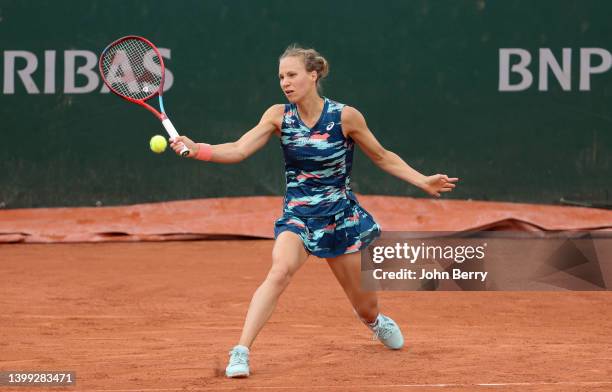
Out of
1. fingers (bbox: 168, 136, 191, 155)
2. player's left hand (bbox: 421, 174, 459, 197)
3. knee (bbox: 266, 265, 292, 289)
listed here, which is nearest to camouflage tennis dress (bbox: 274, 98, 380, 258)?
knee (bbox: 266, 265, 292, 289)

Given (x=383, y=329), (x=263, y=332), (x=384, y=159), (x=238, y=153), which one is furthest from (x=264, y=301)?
(x=263, y=332)

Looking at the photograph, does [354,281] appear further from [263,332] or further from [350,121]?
[263,332]

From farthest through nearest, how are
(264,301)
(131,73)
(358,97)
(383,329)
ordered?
(358,97), (131,73), (383,329), (264,301)

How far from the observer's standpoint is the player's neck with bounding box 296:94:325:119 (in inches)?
195

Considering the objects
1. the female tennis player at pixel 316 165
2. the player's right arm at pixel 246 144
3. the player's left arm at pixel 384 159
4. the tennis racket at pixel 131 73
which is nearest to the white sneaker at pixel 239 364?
the female tennis player at pixel 316 165

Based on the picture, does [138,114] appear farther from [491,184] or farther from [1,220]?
[491,184]

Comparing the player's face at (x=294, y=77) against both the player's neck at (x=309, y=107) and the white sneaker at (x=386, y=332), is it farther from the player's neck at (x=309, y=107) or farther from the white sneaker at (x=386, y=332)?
the white sneaker at (x=386, y=332)

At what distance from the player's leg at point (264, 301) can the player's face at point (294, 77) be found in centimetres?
64

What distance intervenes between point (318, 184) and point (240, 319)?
165cm

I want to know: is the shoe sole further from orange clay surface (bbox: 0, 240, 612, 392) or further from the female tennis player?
the female tennis player

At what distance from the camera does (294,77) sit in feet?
16.0

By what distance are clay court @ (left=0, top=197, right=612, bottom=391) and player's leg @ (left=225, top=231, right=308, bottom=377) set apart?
91mm

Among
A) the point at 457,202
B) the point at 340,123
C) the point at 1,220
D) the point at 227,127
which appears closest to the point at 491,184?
the point at 457,202

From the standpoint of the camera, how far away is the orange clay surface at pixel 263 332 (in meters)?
4.68
